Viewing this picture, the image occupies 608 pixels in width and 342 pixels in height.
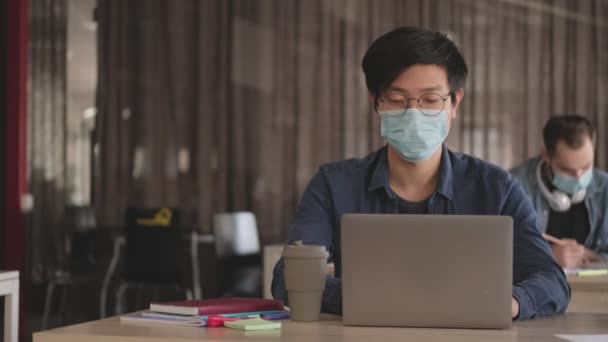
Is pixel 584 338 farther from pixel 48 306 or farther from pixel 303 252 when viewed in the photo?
pixel 48 306

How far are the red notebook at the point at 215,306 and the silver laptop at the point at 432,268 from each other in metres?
0.28

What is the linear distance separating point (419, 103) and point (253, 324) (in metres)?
0.77

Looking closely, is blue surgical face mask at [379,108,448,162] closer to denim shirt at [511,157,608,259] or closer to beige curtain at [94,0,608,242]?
denim shirt at [511,157,608,259]

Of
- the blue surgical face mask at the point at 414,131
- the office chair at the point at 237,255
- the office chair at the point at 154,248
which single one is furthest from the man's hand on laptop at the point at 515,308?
the office chair at the point at 154,248

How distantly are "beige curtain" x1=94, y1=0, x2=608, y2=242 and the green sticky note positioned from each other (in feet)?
16.4

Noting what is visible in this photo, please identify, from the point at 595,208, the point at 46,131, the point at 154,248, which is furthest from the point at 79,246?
the point at 595,208

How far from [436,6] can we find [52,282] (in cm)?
331

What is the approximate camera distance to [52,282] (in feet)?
20.6

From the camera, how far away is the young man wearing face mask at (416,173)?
2.17m

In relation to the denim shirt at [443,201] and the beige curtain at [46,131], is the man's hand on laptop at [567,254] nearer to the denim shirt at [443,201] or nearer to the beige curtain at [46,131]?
the denim shirt at [443,201]

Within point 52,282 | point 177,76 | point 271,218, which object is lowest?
point 52,282

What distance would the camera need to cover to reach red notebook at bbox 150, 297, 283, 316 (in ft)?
5.92

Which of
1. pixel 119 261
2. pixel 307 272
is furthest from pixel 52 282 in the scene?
pixel 307 272

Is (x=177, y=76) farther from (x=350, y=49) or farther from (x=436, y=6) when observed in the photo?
(x=436, y=6)
